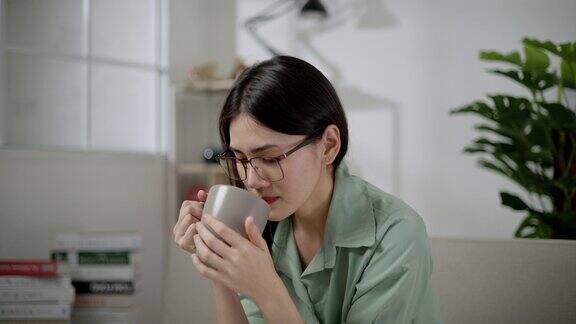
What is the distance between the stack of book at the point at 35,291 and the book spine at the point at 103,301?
148mm

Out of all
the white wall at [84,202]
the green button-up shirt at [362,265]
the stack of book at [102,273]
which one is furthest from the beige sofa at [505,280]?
the white wall at [84,202]

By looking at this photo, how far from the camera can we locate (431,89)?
3.12 m

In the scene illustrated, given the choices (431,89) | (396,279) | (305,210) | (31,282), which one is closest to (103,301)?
(31,282)

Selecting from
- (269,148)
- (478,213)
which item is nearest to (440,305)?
(269,148)

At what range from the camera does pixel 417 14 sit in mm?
3188

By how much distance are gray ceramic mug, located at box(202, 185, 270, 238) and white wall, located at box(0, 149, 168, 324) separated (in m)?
1.97

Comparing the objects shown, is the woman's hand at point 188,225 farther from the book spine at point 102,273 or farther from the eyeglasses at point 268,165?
the book spine at point 102,273

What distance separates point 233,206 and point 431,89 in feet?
7.75

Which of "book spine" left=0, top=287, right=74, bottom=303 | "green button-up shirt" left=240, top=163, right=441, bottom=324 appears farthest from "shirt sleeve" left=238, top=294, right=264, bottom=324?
"book spine" left=0, top=287, right=74, bottom=303

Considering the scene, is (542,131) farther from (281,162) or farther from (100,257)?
(100,257)

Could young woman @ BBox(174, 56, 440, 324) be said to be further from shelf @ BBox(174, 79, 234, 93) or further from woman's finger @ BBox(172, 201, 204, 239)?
shelf @ BBox(174, 79, 234, 93)

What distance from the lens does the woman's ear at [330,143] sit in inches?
43.7

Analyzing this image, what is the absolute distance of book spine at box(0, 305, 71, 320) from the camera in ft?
5.85

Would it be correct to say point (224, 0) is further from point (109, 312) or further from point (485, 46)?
point (109, 312)
